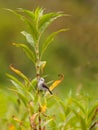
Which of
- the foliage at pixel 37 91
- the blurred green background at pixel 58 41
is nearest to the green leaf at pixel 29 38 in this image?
the foliage at pixel 37 91

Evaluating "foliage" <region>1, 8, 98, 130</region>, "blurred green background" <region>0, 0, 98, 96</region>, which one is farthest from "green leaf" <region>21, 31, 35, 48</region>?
"blurred green background" <region>0, 0, 98, 96</region>

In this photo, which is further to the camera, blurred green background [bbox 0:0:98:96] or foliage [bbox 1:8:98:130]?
blurred green background [bbox 0:0:98:96]

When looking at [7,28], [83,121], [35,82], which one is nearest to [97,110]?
[83,121]

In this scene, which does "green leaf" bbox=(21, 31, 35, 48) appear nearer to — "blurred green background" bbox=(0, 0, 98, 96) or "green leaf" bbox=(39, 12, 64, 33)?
"green leaf" bbox=(39, 12, 64, 33)

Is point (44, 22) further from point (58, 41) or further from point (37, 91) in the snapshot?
point (58, 41)

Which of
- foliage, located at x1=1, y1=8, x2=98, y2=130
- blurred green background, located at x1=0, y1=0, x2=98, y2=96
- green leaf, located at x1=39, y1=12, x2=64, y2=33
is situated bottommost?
blurred green background, located at x1=0, y1=0, x2=98, y2=96

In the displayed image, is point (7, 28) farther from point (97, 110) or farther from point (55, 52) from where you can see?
point (97, 110)

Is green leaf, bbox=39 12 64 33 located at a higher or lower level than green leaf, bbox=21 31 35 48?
higher

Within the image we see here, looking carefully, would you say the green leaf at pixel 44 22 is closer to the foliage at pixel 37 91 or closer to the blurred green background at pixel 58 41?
the foliage at pixel 37 91

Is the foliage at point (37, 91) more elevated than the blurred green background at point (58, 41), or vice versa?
the foliage at point (37, 91)

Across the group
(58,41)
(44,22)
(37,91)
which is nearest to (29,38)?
(44,22)

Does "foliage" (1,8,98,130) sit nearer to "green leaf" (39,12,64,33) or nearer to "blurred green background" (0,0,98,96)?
Answer: "green leaf" (39,12,64,33)
